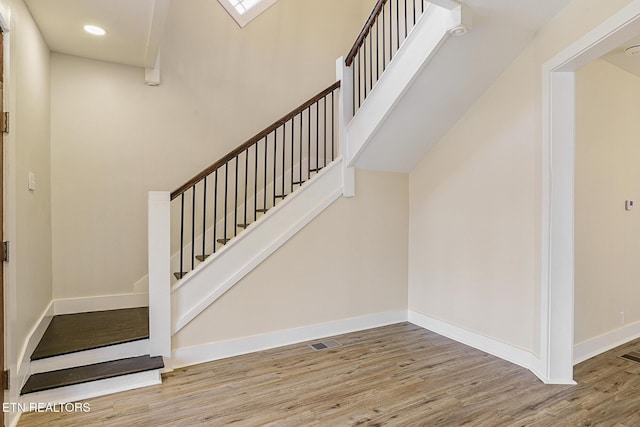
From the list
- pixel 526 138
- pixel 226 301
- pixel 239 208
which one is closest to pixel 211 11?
pixel 239 208

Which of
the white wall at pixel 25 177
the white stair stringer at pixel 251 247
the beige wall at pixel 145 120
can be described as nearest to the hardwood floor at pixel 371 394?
the white stair stringer at pixel 251 247

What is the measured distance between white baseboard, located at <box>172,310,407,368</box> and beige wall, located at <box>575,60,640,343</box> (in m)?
1.85

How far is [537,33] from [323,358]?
3.21 m

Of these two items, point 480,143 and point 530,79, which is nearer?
point 530,79

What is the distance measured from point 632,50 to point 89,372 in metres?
4.92

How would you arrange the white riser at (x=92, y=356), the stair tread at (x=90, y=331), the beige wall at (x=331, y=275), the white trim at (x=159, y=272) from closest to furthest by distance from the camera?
the white riser at (x=92, y=356), the stair tread at (x=90, y=331), the white trim at (x=159, y=272), the beige wall at (x=331, y=275)

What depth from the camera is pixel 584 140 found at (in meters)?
3.09

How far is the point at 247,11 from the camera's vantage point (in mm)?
4465

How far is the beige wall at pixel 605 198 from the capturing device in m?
3.10

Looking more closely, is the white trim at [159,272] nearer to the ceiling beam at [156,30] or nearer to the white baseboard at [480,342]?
the ceiling beam at [156,30]

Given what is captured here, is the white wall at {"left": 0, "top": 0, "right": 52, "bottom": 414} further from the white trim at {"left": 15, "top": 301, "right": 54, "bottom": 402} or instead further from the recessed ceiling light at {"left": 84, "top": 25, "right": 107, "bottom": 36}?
the recessed ceiling light at {"left": 84, "top": 25, "right": 107, "bottom": 36}

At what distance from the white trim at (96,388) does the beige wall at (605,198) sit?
11.5ft

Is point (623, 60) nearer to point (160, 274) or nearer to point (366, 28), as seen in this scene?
point (366, 28)

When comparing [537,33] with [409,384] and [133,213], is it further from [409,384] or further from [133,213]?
[133,213]
